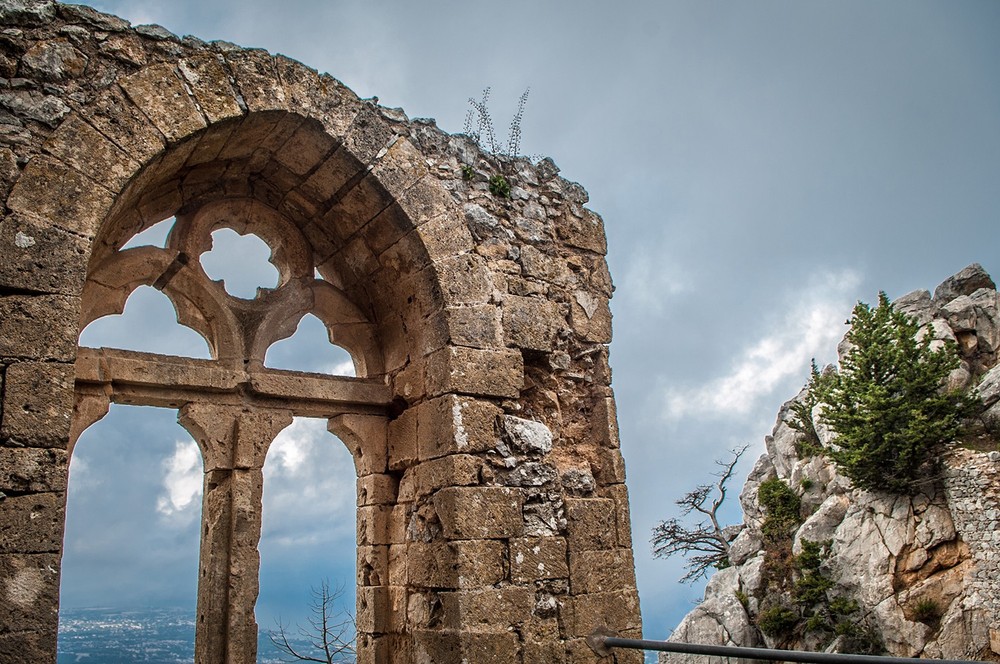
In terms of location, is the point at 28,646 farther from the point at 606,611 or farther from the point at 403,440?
the point at 606,611

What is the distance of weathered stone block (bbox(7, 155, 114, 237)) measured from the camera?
3.33 m

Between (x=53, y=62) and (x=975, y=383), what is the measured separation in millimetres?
19070

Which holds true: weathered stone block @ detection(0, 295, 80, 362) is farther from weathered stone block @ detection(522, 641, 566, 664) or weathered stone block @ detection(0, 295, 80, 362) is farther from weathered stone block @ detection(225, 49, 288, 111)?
weathered stone block @ detection(522, 641, 566, 664)

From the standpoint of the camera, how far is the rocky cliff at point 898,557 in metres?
14.6

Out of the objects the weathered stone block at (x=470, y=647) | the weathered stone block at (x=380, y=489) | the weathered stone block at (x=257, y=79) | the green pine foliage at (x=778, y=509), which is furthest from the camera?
the green pine foliage at (x=778, y=509)

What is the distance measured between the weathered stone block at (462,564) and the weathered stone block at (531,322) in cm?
123

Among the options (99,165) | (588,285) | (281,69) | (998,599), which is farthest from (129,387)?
(998,599)

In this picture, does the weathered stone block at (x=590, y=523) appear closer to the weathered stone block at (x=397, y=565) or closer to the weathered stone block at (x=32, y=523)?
the weathered stone block at (x=397, y=565)

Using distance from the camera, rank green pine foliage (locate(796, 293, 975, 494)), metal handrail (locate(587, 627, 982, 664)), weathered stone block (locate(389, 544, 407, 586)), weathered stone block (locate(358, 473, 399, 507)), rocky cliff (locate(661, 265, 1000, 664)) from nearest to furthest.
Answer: metal handrail (locate(587, 627, 982, 664)), weathered stone block (locate(389, 544, 407, 586)), weathered stone block (locate(358, 473, 399, 507)), rocky cliff (locate(661, 265, 1000, 664)), green pine foliage (locate(796, 293, 975, 494))

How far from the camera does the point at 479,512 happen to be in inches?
162

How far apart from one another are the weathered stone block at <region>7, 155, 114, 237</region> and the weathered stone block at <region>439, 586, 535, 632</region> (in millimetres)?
2545

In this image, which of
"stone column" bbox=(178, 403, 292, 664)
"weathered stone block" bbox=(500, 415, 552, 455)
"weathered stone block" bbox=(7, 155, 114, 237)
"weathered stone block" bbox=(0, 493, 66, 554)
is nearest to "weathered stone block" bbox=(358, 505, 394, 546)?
"stone column" bbox=(178, 403, 292, 664)

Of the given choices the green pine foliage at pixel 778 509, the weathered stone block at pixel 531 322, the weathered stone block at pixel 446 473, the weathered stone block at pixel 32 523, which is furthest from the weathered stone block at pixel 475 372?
the green pine foliage at pixel 778 509

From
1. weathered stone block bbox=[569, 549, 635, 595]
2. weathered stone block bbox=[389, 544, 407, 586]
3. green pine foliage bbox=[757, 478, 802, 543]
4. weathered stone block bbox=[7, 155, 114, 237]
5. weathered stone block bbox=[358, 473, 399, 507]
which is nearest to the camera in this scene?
weathered stone block bbox=[7, 155, 114, 237]
